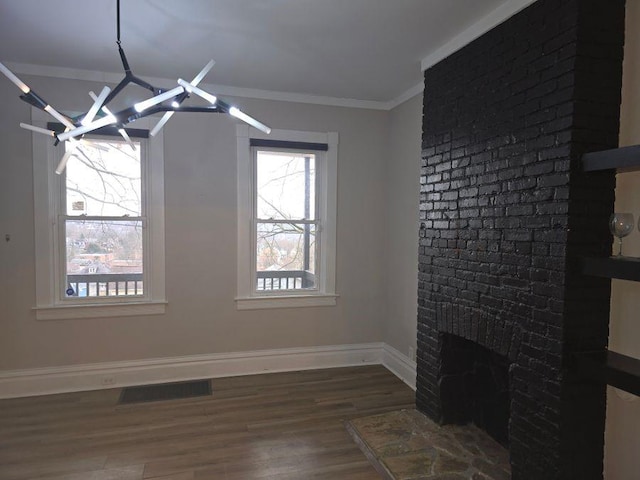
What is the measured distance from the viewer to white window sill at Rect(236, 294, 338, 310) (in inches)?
157

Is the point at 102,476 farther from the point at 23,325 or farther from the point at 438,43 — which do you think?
the point at 438,43

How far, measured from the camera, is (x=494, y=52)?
8.05 ft

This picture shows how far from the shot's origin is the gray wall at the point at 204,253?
3428mm

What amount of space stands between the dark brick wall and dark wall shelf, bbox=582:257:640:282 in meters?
0.07

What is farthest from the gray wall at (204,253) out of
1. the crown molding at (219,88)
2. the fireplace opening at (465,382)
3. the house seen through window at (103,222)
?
the fireplace opening at (465,382)

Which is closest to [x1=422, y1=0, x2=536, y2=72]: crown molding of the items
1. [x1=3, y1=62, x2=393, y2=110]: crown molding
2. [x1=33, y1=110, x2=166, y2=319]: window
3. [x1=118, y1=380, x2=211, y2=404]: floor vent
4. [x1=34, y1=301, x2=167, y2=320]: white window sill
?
[x1=3, y1=62, x2=393, y2=110]: crown molding

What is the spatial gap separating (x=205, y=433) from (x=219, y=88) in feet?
9.62

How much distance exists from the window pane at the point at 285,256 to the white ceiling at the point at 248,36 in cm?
142

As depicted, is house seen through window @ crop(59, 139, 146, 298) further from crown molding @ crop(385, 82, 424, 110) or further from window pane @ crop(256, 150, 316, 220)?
crown molding @ crop(385, 82, 424, 110)

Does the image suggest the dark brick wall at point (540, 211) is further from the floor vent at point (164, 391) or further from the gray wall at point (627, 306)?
the floor vent at point (164, 391)

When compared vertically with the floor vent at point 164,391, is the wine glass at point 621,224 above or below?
above

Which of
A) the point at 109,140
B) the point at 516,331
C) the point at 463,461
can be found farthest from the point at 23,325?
the point at 516,331

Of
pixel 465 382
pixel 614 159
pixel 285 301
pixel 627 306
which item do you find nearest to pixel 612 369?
pixel 627 306

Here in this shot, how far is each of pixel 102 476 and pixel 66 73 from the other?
3145 millimetres
